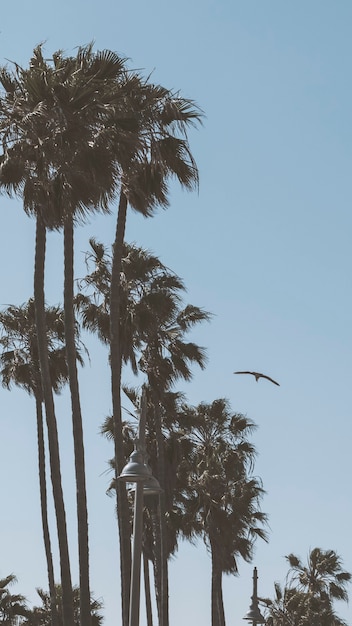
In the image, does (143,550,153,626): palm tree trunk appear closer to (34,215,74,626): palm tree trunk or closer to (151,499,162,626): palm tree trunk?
(151,499,162,626): palm tree trunk

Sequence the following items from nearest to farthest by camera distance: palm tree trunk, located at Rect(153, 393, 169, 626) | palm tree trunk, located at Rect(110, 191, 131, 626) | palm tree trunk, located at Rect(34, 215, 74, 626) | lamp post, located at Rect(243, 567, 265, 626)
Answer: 1. palm tree trunk, located at Rect(34, 215, 74, 626)
2. palm tree trunk, located at Rect(110, 191, 131, 626)
3. lamp post, located at Rect(243, 567, 265, 626)
4. palm tree trunk, located at Rect(153, 393, 169, 626)

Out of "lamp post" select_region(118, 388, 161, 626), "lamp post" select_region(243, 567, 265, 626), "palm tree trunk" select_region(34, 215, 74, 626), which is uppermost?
"palm tree trunk" select_region(34, 215, 74, 626)

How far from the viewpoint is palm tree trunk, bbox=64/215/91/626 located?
29.9 meters

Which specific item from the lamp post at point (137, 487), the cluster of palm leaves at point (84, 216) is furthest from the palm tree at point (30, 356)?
the lamp post at point (137, 487)

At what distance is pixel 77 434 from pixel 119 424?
2367 millimetres

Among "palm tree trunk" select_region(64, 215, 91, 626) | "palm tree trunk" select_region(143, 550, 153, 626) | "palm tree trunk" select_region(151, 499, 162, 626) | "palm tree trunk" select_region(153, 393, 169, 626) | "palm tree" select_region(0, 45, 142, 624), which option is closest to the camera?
"palm tree" select_region(0, 45, 142, 624)

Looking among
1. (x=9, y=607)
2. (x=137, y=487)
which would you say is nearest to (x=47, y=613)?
(x=9, y=607)

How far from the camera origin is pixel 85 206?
2805 centimetres

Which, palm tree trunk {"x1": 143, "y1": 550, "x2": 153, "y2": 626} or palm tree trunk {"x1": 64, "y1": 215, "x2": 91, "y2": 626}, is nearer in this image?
palm tree trunk {"x1": 64, "y1": 215, "x2": 91, "y2": 626}

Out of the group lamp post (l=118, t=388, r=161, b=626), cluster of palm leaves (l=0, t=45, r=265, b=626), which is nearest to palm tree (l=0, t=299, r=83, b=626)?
cluster of palm leaves (l=0, t=45, r=265, b=626)

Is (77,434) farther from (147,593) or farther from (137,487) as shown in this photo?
(147,593)

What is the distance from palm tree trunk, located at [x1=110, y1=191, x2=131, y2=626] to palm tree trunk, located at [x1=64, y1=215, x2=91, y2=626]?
1.08 metres

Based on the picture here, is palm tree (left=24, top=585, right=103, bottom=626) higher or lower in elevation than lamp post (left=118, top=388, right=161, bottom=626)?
higher

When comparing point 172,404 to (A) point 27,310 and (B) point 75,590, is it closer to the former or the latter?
(A) point 27,310
